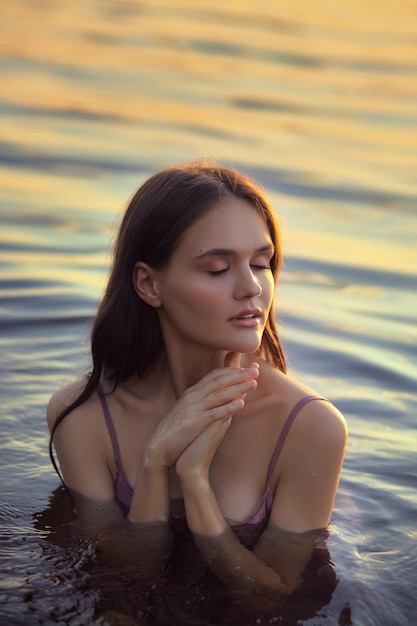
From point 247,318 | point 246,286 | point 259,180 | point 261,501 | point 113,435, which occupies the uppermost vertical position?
point 259,180

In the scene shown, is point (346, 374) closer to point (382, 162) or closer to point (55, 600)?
point (55, 600)

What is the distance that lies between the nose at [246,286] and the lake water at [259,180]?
1116 mm

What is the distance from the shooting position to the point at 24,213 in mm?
9719

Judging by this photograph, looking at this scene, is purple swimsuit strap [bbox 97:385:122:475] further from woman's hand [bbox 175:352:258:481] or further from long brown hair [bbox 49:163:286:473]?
woman's hand [bbox 175:352:258:481]

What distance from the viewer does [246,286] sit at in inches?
163

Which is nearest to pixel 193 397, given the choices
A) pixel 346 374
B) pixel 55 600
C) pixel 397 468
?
pixel 55 600

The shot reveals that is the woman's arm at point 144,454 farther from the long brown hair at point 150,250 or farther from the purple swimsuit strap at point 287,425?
the purple swimsuit strap at point 287,425

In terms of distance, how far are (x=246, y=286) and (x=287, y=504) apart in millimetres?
835

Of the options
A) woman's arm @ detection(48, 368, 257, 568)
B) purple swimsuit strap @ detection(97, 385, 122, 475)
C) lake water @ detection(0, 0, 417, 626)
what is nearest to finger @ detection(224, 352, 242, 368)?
woman's arm @ detection(48, 368, 257, 568)

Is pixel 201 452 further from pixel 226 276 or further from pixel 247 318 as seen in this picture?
pixel 226 276

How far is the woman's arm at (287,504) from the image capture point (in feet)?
13.9

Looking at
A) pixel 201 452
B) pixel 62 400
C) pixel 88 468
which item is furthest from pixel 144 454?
pixel 62 400

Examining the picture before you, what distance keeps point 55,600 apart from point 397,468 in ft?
7.44

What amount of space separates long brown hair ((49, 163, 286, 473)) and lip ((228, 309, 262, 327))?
1.14 ft
